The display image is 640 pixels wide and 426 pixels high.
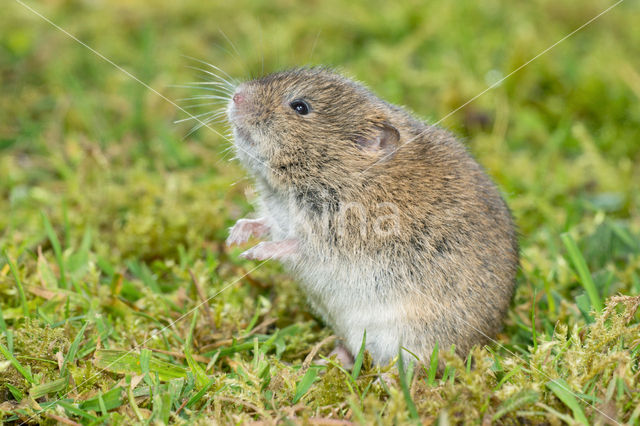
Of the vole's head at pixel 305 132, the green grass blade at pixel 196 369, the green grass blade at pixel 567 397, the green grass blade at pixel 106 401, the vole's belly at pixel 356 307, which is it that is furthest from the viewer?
the vole's head at pixel 305 132

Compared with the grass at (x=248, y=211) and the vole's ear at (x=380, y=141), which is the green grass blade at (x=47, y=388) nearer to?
the grass at (x=248, y=211)

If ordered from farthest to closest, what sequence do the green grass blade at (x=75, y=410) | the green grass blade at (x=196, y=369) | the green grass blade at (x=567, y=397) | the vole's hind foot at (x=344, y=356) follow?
1. the vole's hind foot at (x=344, y=356)
2. the green grass blade at (x=196, y=369)
3. the green grass blade at (x=75, y=410)
4. the green grass blade at (x=567, y=397)

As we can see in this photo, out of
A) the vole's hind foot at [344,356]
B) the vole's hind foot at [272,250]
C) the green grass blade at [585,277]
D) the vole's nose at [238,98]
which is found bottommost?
the vole's hind foot at [344,356]

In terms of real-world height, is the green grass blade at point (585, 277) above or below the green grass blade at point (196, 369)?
above

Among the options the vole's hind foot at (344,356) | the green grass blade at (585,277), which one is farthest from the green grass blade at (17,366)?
the green grass blade at (585,277)

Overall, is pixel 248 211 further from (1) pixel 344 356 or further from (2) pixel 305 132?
(1) pixel 344 356

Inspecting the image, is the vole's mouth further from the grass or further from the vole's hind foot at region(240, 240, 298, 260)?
the grass
